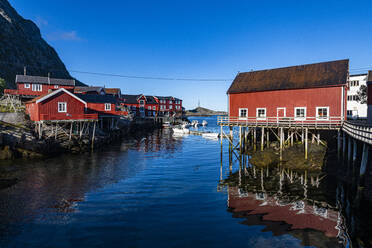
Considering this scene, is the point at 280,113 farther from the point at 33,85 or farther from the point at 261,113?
the point at 33,85

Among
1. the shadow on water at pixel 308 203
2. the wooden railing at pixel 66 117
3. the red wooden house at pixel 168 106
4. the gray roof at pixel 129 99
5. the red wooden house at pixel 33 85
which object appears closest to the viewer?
the shadow on water at pixel 308 203

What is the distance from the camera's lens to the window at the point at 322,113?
22.3 metres

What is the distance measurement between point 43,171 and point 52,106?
12519 millimetres

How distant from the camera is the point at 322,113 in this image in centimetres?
2275

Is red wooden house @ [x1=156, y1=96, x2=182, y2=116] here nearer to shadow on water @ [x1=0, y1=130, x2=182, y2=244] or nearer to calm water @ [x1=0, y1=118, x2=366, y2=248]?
shadow on water @ [x1=0, y1=130, x2=182, y2=244]

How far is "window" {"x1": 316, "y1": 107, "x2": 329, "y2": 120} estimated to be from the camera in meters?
22.3

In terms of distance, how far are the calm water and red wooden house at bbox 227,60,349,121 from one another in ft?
25.6

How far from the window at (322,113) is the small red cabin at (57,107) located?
2876 cm

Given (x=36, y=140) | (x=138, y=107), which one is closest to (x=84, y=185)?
(x=36, y=140)

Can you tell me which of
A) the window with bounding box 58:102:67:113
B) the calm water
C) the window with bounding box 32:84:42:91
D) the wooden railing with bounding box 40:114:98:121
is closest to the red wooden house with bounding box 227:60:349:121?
the calm water

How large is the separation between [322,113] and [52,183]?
25.5 meters

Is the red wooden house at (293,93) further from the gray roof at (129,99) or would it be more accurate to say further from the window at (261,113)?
the gray roof at (129,99)

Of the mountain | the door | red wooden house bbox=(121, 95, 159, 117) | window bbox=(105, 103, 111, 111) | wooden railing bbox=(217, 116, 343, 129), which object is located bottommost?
wooden railing bbox=(217, 116, 343, 129)

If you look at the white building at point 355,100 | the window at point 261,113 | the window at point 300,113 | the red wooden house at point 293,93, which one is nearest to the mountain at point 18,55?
the red wooden house at point 293,93
